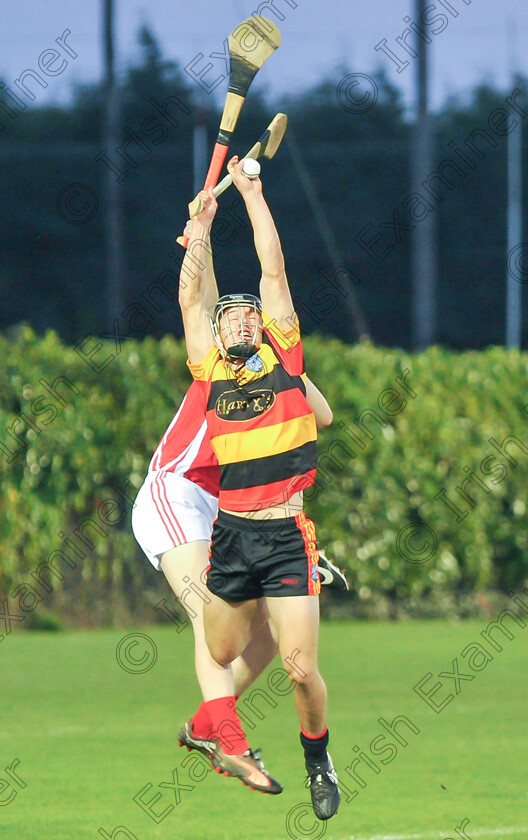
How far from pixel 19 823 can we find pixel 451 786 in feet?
8.17

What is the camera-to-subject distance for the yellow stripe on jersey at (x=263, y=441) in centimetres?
580

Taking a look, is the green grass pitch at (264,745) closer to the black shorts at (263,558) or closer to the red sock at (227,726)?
the red sock at (227,726)

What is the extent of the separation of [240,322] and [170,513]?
129 centimetres

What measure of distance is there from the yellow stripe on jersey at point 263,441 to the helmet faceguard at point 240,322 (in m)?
0.33

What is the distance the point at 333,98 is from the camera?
109ft

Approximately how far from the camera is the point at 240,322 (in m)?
5.85

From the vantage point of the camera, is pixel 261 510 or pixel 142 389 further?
Answer: pixel 142 389

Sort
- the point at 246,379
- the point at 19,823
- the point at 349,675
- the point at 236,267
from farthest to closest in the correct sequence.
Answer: the point at 236,267 < the point at 349,675 < the point at 19,823 < the point at 246,379

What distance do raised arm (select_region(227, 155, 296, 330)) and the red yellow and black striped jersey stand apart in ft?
0.65

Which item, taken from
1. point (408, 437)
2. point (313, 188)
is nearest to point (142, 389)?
point (408, 437)

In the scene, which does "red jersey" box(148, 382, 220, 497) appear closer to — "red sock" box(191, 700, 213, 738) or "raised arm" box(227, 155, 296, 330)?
"raised arm" box(227, 155, 296, 330)

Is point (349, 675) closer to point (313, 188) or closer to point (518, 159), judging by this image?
point (518, 159)

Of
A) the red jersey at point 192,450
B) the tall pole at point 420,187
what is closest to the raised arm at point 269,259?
the red jersey at point 192,450

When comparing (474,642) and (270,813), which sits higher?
(270,813)
